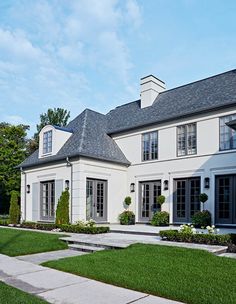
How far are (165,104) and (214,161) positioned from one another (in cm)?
489

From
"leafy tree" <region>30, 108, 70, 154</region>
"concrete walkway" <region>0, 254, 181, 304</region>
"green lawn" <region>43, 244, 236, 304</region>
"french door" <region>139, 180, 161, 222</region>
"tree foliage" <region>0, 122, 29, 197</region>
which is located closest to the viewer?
"concrete walkway" <region>0, 254, 181, 304</region>

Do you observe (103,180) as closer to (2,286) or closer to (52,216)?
(52,216)

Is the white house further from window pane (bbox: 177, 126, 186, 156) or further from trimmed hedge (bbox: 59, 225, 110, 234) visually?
trimmed hedge (bbox: 59, 225, 110, 234)

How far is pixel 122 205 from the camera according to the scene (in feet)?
57.2

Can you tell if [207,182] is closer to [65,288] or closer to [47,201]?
[47,201]

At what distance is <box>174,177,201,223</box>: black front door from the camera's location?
14.9 metres

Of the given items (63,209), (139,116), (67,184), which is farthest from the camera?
(139,116)

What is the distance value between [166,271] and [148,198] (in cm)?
1086

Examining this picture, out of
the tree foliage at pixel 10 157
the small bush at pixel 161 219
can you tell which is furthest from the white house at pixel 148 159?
the tree foliage at pixel 10 157

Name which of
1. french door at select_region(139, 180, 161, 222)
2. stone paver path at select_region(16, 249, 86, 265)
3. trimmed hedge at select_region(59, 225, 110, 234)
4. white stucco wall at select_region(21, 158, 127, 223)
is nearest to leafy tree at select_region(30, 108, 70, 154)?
white stucco wall at select_region(21, 158, 127, 223)

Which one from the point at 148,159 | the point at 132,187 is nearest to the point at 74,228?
the point at 132,187

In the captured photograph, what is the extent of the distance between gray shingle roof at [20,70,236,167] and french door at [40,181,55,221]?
1.38 meters

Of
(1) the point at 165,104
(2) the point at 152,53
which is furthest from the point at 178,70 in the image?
(1) the point at 165,104

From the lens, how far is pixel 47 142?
694 inches
